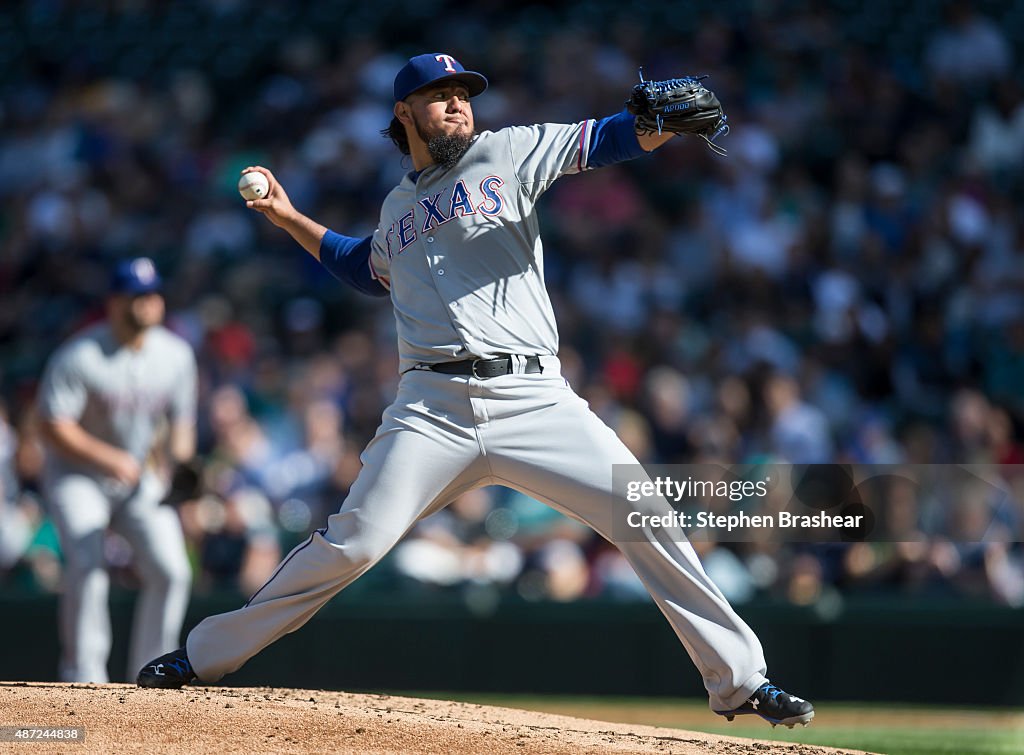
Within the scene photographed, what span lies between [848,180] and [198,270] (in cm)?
473

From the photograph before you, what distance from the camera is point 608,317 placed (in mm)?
9867

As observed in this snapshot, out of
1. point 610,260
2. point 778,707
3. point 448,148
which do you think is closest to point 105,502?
point 448,148

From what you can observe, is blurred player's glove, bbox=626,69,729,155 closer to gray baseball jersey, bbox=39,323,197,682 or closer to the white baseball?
the white baseball

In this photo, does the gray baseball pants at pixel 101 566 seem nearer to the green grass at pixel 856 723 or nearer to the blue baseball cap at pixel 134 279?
the blue baseball cap at pixel 134 279

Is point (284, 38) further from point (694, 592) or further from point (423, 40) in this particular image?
point (694, 592)

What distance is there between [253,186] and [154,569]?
2.22 m

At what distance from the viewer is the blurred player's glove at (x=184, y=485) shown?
6262mm

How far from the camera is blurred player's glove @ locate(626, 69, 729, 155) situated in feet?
13.4

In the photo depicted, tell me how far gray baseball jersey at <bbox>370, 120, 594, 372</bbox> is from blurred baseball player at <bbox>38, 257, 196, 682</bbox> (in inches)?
87.3

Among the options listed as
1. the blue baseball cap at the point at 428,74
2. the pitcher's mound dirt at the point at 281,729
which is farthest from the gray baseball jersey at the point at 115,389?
the blue baseball cap at the point at 428,74

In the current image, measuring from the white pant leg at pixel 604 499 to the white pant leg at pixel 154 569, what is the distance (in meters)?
2.43

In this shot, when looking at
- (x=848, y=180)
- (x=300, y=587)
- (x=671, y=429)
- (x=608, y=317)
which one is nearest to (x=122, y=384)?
(x=300, y=587)

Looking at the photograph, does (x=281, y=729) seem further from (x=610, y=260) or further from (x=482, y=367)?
(x=610, y=260)

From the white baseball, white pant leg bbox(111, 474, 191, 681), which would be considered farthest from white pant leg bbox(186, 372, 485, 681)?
white pant leg bbox(111, 474, 191, 681)
